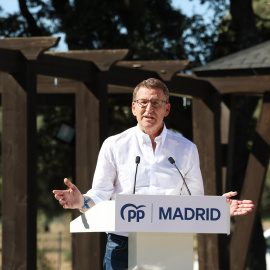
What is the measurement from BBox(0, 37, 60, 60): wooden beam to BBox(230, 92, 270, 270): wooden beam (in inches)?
155

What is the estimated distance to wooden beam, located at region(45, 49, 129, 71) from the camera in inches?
326

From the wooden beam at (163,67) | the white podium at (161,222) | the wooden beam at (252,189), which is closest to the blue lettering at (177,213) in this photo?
the white podium at (161,222)

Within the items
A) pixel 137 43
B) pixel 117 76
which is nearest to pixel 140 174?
pixel 117 76

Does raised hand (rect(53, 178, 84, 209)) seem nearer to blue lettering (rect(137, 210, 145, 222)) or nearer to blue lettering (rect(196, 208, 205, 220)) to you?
blue lettering (rect(137, 210, 145, 222))

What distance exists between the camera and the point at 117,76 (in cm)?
894

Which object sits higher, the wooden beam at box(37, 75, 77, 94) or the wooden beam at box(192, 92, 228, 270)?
the wooden beam at box(37, 75, 77, 94)

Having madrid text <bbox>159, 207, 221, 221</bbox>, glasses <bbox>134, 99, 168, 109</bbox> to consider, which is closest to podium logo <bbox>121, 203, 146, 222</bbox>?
madrid text <bbox>159, 207, 221, 221</bbox>

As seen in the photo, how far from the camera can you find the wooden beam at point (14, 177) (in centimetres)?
728

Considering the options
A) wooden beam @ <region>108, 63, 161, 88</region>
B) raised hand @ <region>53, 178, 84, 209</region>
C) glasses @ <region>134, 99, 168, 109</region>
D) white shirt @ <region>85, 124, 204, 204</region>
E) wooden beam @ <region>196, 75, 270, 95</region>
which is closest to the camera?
raised hand @ <region>53, 178, 84, 209</region>

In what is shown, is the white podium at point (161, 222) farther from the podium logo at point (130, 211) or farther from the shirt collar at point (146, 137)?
the shirt collar at point (146, 137)

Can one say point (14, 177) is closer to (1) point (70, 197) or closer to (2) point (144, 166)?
(2) point (144, 166)

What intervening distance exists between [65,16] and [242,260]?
19.2 feet

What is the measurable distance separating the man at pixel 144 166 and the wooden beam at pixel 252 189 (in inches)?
255

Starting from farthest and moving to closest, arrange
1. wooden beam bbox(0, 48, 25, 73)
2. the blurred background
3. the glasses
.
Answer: the blurred background → wooden beam bbox(0, 48, 25, 73) → the glasses
